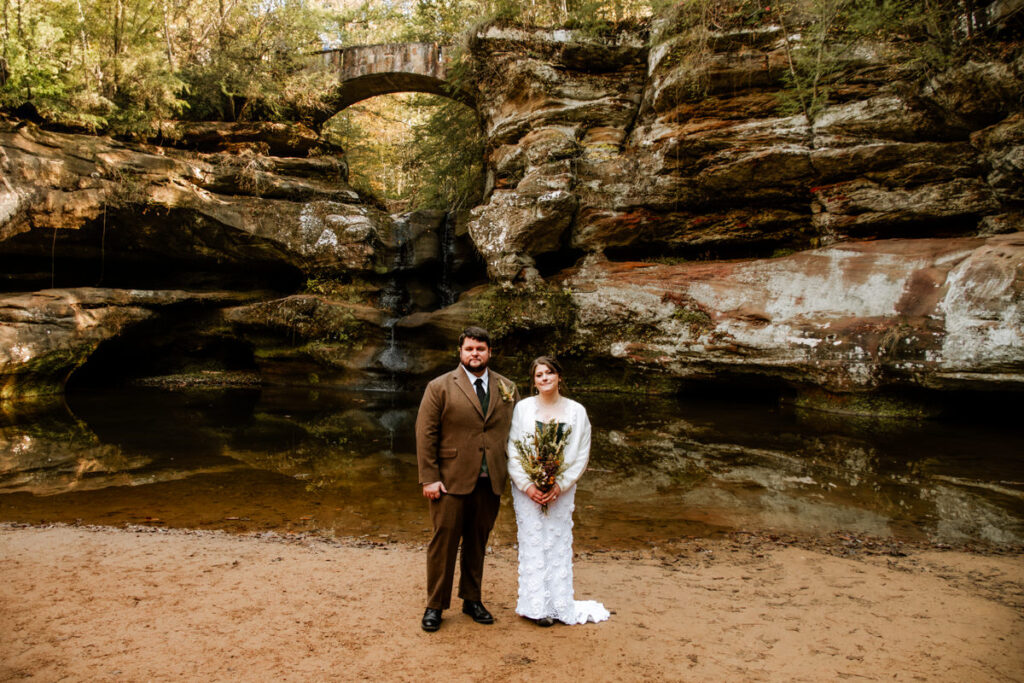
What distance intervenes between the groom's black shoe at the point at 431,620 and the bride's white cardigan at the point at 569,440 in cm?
83

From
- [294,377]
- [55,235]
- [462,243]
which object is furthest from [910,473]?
[55,235]

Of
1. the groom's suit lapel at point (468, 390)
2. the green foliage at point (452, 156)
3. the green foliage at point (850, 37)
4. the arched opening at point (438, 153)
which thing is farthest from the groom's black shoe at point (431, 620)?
the green foliage at point (452, 156)

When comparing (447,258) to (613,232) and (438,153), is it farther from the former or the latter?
(613,232)

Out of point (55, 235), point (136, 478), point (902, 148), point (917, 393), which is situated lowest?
point (136, 478)

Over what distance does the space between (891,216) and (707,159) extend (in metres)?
3.73

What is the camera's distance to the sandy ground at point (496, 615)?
8.79ft

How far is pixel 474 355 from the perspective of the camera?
3.32 m

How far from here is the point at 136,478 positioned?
6.57 metres

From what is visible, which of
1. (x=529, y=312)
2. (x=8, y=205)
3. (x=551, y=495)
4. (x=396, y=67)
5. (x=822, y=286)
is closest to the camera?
(x=551, y=495)

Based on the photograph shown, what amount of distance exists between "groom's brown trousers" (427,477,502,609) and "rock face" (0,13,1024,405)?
9.07 meters

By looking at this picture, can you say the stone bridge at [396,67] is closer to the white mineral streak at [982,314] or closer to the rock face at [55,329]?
the rock face at [55,329]

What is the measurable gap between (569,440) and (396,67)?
56.0 ft

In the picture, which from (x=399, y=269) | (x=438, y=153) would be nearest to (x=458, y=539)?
(x=399, y=269)

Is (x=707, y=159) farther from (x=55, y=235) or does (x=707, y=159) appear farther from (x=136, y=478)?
(x=55, y=235)
